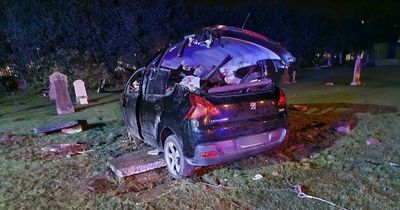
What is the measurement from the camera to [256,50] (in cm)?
519

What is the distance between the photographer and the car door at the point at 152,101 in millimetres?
5078

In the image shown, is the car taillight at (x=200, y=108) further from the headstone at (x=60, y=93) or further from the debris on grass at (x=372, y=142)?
the headstone at (x=60, y=93)

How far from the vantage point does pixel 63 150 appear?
256 inches

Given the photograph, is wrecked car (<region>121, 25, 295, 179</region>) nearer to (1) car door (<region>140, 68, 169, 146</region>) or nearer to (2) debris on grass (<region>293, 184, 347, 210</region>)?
(1) car door (<region>140, 68, 169, 146</region>)

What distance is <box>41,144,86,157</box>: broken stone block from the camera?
6.29 metres

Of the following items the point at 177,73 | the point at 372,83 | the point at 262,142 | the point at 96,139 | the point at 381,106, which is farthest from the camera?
the point at 372,83

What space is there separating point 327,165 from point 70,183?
3.88 meters

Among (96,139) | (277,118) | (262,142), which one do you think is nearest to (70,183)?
(96,139)

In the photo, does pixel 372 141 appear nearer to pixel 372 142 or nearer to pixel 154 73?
pixel 372 142

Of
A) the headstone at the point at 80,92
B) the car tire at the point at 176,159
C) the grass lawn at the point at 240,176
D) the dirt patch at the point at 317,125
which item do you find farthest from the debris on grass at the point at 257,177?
the headstone at the point at 80,92

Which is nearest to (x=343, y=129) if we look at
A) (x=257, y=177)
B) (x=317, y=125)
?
(x=317, y=125)

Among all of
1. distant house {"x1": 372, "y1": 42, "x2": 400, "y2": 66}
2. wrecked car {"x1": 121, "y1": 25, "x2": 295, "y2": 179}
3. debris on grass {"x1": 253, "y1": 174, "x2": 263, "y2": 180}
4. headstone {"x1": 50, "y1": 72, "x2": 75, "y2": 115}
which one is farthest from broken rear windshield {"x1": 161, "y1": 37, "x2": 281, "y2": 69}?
distant house {"x1": 372, "y1": 42, "x2": 400, "y2": 66}

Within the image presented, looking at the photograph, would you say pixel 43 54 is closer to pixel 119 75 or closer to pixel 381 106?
pixel 119 75

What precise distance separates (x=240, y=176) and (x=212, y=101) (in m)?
1.24
